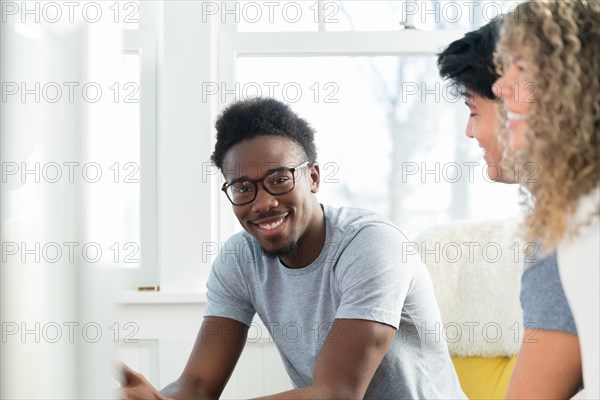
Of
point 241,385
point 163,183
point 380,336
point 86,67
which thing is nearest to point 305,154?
point 380,336

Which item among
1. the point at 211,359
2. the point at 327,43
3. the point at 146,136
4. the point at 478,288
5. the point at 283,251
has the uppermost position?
the point at 327,43

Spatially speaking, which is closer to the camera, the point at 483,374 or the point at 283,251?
the point at 283,251

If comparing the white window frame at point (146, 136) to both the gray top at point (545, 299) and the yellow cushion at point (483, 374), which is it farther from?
the gray top at point (545, 299)

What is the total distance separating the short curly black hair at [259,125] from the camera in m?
1.90

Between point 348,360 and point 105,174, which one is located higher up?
point 105,174

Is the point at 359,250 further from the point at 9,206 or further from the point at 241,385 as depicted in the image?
the point at 9,206

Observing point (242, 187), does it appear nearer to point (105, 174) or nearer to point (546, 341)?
point (546, 341)

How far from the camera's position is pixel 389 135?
8.56 feet

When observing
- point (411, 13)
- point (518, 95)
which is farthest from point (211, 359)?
point (411, 13)

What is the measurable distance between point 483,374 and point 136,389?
1000mm

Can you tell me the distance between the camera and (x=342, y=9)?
260 centimetres

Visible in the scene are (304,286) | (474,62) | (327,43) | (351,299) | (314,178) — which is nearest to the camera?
(474,62)

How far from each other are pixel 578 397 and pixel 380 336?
53 centimetres

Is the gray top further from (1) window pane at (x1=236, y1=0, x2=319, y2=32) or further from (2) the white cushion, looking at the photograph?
(1) window pane at (x1=236, y1=0, x2=319, y2=32)
